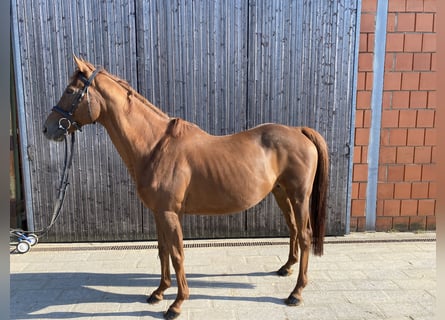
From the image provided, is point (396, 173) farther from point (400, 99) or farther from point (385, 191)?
point (400, 99)

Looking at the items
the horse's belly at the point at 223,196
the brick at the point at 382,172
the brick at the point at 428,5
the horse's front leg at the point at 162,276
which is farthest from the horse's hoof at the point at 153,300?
the brick at the point at 428,5

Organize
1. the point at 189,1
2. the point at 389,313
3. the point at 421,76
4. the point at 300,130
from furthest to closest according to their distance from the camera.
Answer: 1. the point at 421,76
2. the point at 189,1
3. the point at 300,130
4. the point at 389,313

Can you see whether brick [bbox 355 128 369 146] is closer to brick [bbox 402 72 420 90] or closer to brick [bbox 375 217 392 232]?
brick [bbox 402 72 420 90]

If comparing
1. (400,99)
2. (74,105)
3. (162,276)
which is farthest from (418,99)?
(74,105)

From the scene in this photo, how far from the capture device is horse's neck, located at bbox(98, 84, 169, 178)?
8.77 ft

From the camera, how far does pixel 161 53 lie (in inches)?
159

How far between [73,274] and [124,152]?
1697 mm

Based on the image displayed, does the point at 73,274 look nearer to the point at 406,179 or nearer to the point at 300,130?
the point at 300,130

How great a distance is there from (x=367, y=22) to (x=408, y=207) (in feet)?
8.53

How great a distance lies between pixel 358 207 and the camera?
447 cm

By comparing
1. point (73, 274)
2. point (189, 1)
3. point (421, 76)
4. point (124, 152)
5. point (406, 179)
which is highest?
point (189, 1)

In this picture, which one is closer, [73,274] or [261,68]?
[73,274]

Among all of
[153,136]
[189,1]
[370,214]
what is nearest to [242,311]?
[153,136]

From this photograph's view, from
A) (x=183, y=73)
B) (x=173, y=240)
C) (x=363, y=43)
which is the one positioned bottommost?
(x=173, y=240)
